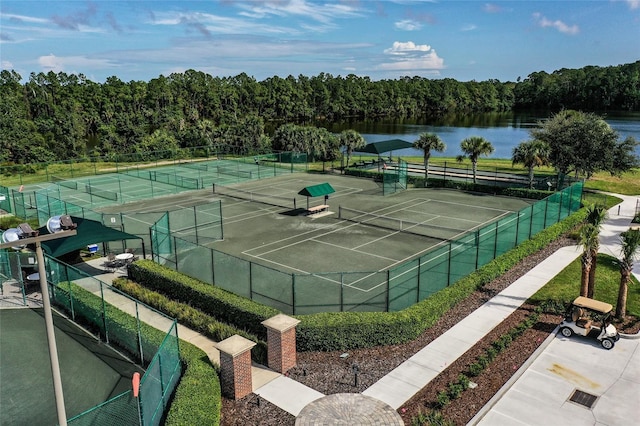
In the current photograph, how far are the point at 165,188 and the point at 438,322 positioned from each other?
3463cm

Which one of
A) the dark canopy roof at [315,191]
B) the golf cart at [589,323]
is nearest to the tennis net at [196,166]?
the dark canopy roof at [315,191]

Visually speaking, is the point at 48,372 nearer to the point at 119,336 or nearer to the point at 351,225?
the point at 119,336

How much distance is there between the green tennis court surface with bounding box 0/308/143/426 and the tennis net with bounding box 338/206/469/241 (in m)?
18.6

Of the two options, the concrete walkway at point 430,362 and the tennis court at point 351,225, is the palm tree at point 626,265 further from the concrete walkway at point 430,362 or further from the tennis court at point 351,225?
the tennis court at point 351,225

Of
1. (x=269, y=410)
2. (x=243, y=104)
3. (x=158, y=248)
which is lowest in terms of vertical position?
(x=269, y=410)

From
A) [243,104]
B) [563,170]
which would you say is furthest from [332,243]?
[243,104]

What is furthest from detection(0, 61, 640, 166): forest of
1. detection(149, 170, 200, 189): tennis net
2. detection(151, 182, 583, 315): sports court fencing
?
detection(151, 182, 583, 315): sports court fencing

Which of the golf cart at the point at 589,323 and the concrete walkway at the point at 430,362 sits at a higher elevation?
the golf cart at the point at 589,323

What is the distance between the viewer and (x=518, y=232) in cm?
2459

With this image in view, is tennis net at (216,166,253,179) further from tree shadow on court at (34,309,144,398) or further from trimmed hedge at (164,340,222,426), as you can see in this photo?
trimmed hedge at (164,340,222,426)

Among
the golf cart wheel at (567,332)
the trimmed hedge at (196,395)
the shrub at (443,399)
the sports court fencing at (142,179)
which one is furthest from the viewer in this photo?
the sports court fencing at (142,179)

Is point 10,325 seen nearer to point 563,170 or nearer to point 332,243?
point 332,243

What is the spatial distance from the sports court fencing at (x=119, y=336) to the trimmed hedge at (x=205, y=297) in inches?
49.2

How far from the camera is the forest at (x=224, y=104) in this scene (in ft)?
240
